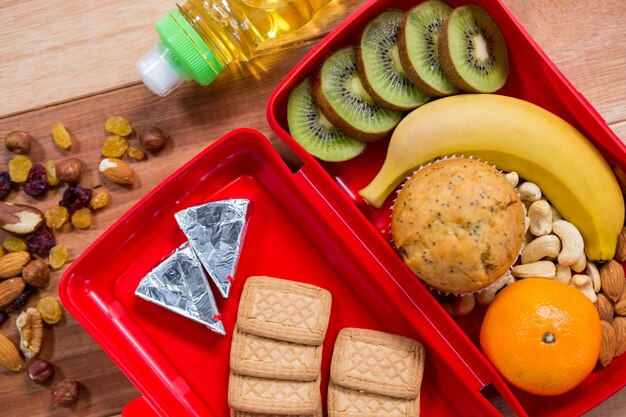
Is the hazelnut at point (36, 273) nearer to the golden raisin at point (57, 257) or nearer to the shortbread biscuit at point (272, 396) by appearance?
the golden raisin at point (57, 257)

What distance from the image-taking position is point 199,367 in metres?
1.09

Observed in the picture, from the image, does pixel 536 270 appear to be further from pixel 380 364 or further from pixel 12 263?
pixel 12 263

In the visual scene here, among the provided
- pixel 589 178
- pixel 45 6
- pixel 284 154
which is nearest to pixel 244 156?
pixel 284 154

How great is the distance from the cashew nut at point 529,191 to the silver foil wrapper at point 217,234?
48cm

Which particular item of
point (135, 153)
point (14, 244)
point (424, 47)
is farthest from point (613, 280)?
point (14, 244)

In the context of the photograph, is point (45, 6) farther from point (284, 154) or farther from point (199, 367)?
point (199, 367)

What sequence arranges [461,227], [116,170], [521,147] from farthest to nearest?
[116,170]
[521,147]
[461,227]

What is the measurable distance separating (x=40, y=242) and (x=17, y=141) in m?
0.19

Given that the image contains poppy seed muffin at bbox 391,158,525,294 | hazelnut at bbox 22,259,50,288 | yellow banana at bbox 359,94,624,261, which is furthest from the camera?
hazelnut at bbox 22,259,50,288

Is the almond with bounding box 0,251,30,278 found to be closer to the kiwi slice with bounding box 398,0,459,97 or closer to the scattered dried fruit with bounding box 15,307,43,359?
the scattered dried fruit with bounding box 15,307,43,359

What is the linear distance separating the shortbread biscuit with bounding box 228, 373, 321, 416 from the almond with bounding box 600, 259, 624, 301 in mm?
528

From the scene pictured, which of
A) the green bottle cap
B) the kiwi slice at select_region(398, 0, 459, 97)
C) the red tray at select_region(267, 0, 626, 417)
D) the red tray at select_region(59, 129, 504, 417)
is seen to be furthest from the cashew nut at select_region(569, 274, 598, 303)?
the green bottle cap

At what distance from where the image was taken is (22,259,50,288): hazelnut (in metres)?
1.07

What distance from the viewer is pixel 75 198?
109 centimetres
